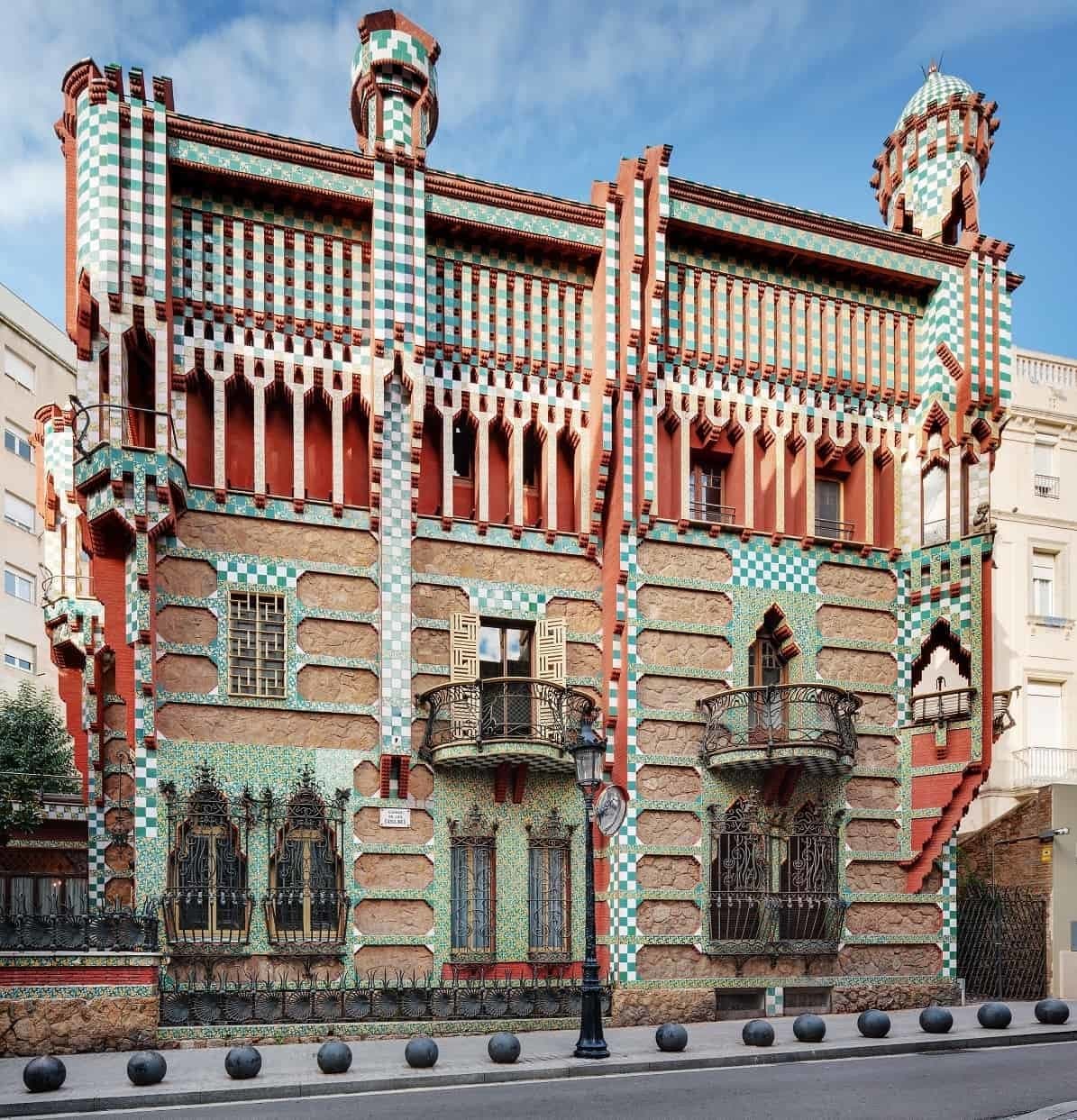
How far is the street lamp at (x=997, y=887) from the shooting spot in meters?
24.3

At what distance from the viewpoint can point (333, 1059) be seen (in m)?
14.3

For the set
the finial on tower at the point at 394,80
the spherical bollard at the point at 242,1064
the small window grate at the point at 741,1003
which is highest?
the finial on tower at the point at 394,80

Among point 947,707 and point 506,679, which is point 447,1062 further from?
point 947,707

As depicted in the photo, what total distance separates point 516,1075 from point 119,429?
401 inches

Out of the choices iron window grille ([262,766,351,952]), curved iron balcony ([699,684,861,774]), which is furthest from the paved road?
curved iron balcony ([699,684,861,774])

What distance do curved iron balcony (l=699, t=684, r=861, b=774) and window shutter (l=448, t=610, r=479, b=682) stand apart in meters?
3.86

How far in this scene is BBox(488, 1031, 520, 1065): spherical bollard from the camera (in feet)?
49.5

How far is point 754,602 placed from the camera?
22.3 metres

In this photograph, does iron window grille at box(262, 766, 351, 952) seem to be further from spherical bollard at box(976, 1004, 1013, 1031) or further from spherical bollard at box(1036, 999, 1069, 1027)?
spherical bollard at box(1036, 999, 1069, 1027)

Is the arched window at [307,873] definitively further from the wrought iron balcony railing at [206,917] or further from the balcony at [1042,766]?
the balcony at [1042,766]

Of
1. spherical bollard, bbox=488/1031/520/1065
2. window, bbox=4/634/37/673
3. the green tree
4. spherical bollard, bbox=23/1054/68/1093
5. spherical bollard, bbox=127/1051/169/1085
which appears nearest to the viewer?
spherical bollard, bbox=23/1054/68/1093

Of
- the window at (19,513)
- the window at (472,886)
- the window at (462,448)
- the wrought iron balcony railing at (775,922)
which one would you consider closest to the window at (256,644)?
the window at (472,886)

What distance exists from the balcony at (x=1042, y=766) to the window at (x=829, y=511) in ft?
30.4

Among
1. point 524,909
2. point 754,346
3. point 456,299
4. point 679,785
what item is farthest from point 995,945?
point 456,299
